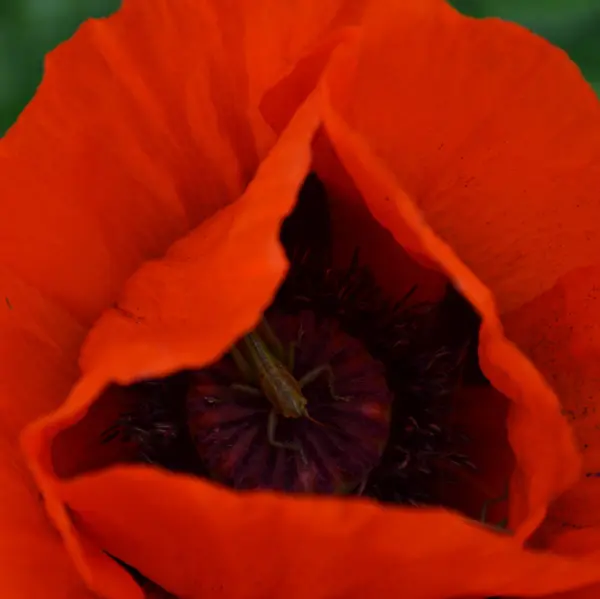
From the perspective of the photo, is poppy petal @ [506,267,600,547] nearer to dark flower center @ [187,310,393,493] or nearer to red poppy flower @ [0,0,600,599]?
Result: red poppy flower @ [0,0,600,599]

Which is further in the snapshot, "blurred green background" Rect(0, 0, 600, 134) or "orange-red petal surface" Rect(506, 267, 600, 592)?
"blurred green background" Rect(0, 0, 600, 134)

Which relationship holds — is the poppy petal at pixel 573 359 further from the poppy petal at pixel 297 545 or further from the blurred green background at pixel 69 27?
the blurred green background at pixel 69 27

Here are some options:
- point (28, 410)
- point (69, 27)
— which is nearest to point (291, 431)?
point (28, 410)

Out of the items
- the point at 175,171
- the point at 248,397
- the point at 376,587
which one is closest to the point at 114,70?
the point at 175,171

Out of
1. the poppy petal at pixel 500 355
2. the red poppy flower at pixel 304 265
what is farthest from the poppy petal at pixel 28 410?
the poppy petal at pixel 500 355

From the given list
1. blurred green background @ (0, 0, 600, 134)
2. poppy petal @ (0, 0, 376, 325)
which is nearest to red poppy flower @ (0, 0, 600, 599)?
poppy petal @ (0, 0, 376, 325)

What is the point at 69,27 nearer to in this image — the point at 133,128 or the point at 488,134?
the point at 133,128

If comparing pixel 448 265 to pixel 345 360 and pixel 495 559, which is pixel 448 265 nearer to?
pixel 495 559
